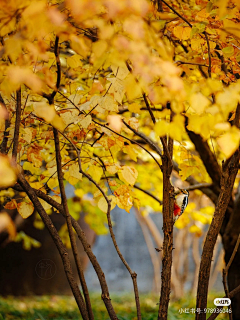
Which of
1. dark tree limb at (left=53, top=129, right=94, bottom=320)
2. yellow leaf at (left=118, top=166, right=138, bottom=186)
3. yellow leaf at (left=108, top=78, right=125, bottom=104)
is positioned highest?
yellow leaf at (left=108, top=78, right=125, bottom=104)

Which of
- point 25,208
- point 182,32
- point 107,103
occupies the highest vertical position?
point 182,32

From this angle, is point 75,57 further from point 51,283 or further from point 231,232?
point 51,283

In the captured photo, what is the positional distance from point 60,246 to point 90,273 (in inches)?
304

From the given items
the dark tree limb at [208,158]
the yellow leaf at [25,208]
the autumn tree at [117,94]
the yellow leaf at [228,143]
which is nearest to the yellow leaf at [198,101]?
the autumn tree at [117,94]

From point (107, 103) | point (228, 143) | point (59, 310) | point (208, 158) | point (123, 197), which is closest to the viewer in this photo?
point (228, 143)

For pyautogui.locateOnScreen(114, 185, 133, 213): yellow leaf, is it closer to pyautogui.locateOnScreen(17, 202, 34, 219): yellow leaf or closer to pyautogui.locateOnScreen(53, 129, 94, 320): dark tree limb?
pyautogui.locateOnScreen(53, 129, 94, 320): dark tree limb

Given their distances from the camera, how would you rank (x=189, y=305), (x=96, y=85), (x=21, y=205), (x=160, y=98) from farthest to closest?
1. (x=189, y=305)
2. (x=96, y=85)
3. (x=21, y=205)
4. (x=160, y=98)

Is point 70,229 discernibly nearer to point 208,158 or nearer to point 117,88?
point 117,88

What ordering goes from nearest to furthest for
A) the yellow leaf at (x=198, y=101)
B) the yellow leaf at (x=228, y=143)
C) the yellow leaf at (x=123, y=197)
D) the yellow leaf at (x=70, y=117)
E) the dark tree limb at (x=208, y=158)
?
the yellow leaf at (x=228, y=143)
the yellow leaf at (x=198, y=101)
the yellow leaf at (x=70, y=117)
the yellow leaf at (x=123, y=197)
the dark tree limb at (x=208, y=158)

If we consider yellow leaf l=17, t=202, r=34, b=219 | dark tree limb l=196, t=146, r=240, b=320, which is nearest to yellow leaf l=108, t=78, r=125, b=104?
dark tree limb l=196, t=146, r=240, b=320

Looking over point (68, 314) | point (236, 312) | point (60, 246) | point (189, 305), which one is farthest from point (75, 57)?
point (189, 305)

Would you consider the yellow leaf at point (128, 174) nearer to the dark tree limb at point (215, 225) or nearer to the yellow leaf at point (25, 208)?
the dark tree limb at point (215, 225)

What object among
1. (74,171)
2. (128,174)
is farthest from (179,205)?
(74,171)

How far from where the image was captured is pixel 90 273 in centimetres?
877
